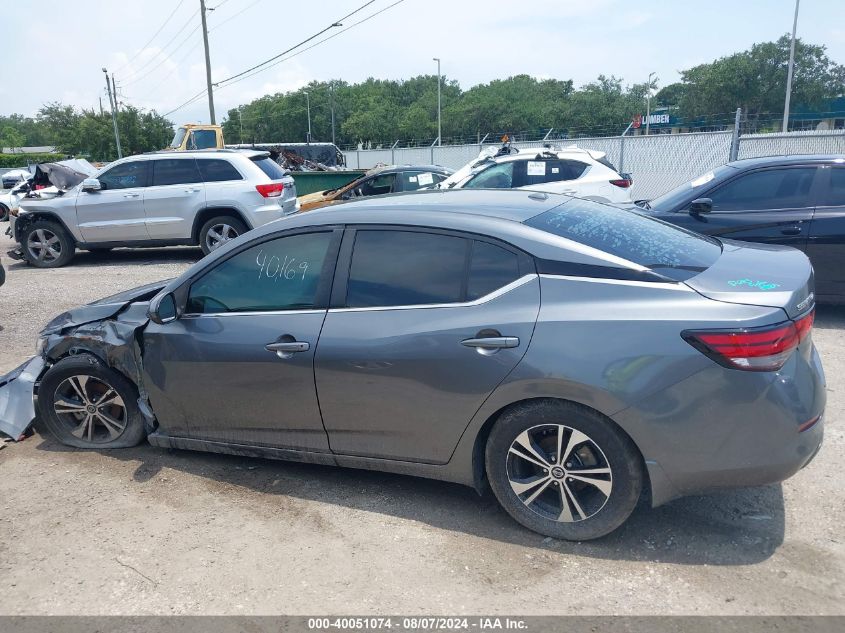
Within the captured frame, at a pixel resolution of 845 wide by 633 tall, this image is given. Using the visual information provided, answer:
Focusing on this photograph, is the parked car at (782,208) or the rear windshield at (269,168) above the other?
the rear windshield at (269,168)

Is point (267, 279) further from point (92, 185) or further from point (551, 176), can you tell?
point (92, 185)

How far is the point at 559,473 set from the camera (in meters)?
3.12

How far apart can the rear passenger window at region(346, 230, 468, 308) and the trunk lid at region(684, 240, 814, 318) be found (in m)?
1.10

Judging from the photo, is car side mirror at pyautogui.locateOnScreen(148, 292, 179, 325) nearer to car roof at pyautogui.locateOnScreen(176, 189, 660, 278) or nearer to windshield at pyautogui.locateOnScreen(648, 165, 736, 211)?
car roof at pyautogui.locateOnScreen(176, 189, 660, 278)

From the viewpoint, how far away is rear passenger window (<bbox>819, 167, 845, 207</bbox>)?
21.1ft

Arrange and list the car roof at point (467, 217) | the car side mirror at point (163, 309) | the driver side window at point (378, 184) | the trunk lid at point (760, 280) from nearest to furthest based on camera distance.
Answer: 1. the trunk lid at point (760, 280)
2. the car roof at point (467, 217)
3. the car side mirror at point (163, 309)
4. the driver side window at point (378, 184)

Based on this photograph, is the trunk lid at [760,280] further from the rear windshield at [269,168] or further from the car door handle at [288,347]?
the rear windshield at [269,168]

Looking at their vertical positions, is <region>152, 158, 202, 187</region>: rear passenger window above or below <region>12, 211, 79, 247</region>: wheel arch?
above

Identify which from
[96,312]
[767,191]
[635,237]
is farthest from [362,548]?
[767,191]

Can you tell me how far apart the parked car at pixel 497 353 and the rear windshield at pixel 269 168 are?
24.2ft

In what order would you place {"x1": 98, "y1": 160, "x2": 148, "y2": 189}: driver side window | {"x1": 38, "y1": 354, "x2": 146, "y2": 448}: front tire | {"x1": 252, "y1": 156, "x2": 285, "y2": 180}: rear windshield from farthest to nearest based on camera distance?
{"x1": 252, "y1": 156, "x2": 285, "y2": 180}: rear windshield → {"x1": 98, "y1": 160, "x2": 148, "y2": 189}: driver side window → {"x1": 38, "y1": 354, "x2": 146, "y2": 448}: front tire

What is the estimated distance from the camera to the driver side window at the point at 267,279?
3.67 m

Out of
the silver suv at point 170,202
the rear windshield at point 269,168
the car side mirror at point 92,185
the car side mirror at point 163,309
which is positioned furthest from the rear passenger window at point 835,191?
the car side mirror at point 92,185

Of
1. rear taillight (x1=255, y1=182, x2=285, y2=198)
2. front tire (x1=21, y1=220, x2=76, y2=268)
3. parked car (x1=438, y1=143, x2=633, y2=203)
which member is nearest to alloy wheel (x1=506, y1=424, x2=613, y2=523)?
parked car (x1=438, y1=143, x2=633, y2=203)
